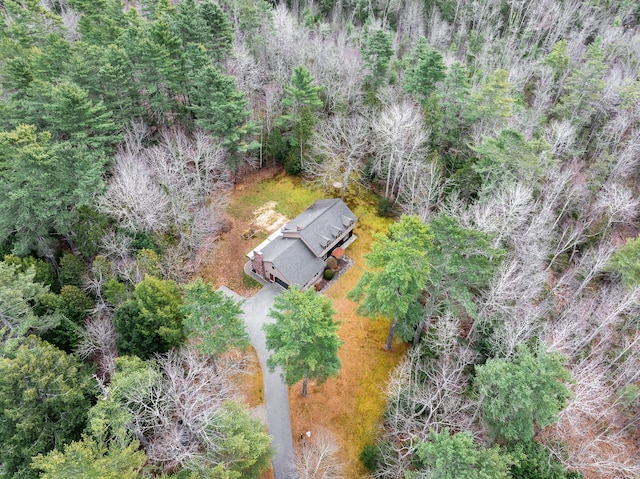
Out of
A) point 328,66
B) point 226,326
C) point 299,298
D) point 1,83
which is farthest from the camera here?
point 328,66

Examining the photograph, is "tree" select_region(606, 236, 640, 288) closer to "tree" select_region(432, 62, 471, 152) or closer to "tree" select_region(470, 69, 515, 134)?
"tree" select_region(470, 69, 515, 134)

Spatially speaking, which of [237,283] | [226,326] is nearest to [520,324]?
[226,326]

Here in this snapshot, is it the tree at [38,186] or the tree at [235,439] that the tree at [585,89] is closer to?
the tree at [235,439]

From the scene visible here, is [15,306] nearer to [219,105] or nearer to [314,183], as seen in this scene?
[219,105]

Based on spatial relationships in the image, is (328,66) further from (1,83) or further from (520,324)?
(520,324)

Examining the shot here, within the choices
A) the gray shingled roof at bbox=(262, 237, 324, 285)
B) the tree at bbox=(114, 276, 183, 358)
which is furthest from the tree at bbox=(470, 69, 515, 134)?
the tree at bbox=(114, 276, 183, 358)

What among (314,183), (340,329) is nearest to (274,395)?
(340,329)

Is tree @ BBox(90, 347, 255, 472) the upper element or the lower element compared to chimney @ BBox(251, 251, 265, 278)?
upper
